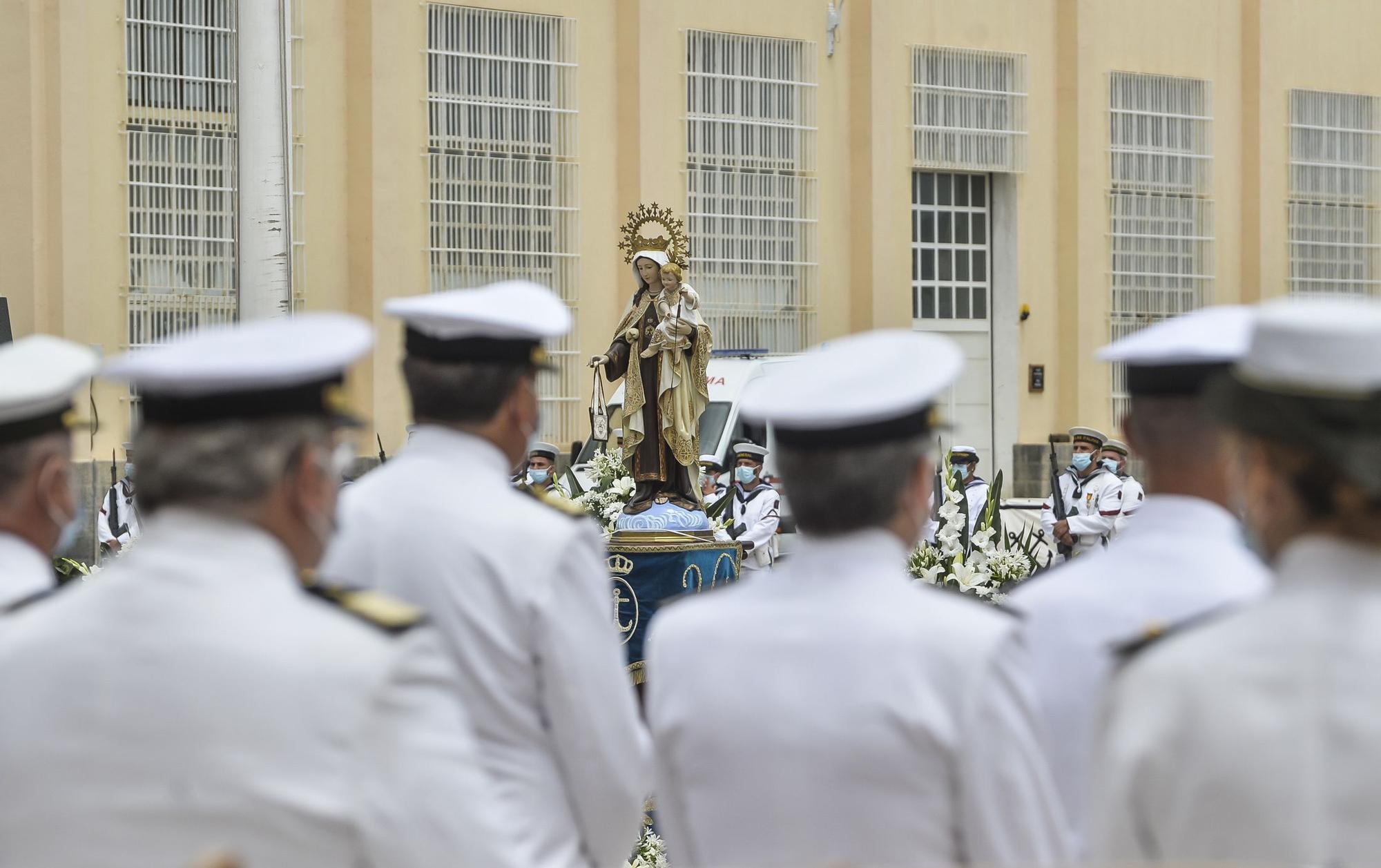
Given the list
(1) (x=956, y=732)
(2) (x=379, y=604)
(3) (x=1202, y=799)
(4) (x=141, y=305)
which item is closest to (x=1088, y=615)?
(1) (x=956, y=732)

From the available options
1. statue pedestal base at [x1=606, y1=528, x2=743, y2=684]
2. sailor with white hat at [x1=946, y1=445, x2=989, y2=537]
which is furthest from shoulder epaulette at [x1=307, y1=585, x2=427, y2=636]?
sailor with white hat at [x1=946, y1=445, x2=989, y2=537]

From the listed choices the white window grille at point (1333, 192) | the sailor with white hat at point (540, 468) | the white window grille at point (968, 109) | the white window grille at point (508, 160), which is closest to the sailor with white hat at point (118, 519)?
the sailor with white hat at point (540, 468)

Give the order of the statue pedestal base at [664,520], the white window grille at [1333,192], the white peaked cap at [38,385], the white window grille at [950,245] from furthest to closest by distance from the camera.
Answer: the white window grille at [1333,192] < the white window grille at [950,245] < the statue pedestal base at [664,520] < the white peaked cap at [38,385]

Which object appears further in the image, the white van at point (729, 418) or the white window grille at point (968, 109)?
the white window grille at point (968, 109)

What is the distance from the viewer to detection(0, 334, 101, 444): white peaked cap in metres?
2.76

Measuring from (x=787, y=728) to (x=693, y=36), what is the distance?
1827 cm

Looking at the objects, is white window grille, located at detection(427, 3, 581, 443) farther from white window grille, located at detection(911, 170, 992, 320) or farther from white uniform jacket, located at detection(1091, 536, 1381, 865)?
white uniform jacket, located at detection(1091, 536, 1381, 865)

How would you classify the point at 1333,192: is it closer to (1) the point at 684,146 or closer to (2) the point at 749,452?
(1) the point at 684,146

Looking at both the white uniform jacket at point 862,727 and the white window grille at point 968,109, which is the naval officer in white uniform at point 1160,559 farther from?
the white window grille at point 968,109

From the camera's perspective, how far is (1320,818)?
6.31 ft

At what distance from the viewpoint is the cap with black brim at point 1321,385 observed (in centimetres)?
192

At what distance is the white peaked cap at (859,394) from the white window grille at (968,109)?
19.0 m

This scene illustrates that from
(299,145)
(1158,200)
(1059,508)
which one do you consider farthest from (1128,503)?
(1158,200)

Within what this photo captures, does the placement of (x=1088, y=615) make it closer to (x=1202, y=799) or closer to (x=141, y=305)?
(x=1202, y=799)
